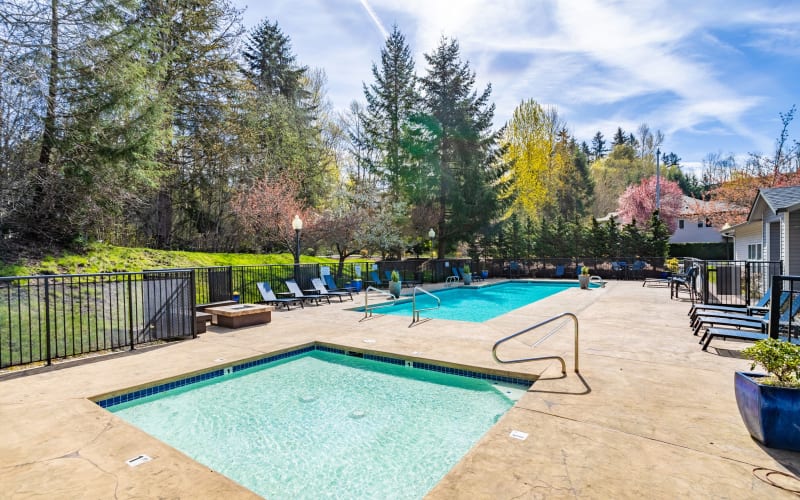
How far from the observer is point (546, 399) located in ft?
12.4

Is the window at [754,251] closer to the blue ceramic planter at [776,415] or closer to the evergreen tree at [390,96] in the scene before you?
the blue ceramic planter at [776,415]

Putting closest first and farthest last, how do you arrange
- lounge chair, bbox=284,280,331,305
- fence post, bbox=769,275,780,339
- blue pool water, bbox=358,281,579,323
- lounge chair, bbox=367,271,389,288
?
fence post, bbox=769,275,780,339 < blue pool water, bbox=358,281,579,323 < lounge chair, bbox=284,280,331,305 < lounge chair, bbox=367,271,389,288

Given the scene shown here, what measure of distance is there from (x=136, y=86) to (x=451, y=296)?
11.8 meters

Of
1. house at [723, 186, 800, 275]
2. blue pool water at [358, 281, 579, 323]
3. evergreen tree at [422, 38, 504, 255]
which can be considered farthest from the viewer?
evergreen tree at [422, 38, 504, 255]

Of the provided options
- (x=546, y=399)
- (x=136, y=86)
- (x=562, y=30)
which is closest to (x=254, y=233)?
(x=136, y=86)

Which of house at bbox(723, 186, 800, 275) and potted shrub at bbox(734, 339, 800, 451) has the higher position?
house at bbox(723, 186, 800, 275)

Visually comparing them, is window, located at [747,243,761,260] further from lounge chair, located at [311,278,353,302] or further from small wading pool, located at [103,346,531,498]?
lounge chair, located at [311,278,353,302]

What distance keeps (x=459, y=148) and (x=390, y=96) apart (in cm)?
574

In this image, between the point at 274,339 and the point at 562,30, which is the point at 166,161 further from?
the point at 562,30

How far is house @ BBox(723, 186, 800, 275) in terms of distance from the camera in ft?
28.3

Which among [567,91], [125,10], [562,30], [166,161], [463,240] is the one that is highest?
[567,91]

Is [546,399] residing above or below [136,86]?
below

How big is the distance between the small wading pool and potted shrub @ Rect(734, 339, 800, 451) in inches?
83.9

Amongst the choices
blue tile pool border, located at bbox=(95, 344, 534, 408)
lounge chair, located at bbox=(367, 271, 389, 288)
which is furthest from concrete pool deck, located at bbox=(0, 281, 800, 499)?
lounge chair, located at bbox=(367, 271, 389, 288)
